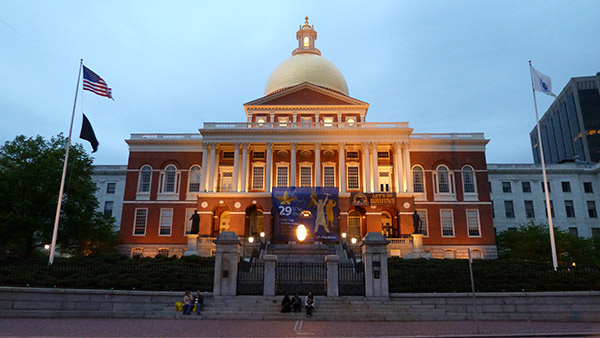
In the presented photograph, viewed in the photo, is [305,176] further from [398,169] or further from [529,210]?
[529,210]

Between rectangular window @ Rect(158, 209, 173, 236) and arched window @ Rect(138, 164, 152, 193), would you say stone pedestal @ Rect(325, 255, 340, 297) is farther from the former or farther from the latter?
arched window @ Rect(138, 164, 152, 193)

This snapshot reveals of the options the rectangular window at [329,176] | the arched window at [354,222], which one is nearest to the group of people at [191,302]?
the arched window at [354,222]

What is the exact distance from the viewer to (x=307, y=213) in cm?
3919

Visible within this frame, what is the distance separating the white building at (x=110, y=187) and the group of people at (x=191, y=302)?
154 ft

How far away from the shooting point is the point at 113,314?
55.1 feet

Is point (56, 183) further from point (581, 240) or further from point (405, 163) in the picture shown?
point (581, 240)

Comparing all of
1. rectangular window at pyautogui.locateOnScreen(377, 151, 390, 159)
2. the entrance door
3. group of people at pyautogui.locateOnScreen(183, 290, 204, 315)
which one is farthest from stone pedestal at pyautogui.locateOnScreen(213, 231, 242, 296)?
rectangular window at pyautogui.locateOnScreen(377, 151, 390, 159)

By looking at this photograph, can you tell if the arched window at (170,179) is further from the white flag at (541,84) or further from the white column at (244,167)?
the white flag at (541,84)

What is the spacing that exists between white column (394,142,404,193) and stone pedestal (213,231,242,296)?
83.8 ft

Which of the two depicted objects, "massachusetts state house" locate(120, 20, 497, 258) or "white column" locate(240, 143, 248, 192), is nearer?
"massachusetts state house" locate(120, 20, 497, 258)

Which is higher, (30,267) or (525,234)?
(525,234)

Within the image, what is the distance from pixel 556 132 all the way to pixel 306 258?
10631 cm

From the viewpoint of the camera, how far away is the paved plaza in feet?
43.0

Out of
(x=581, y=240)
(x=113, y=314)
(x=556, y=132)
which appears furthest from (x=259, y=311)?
(x=556, y=132)
